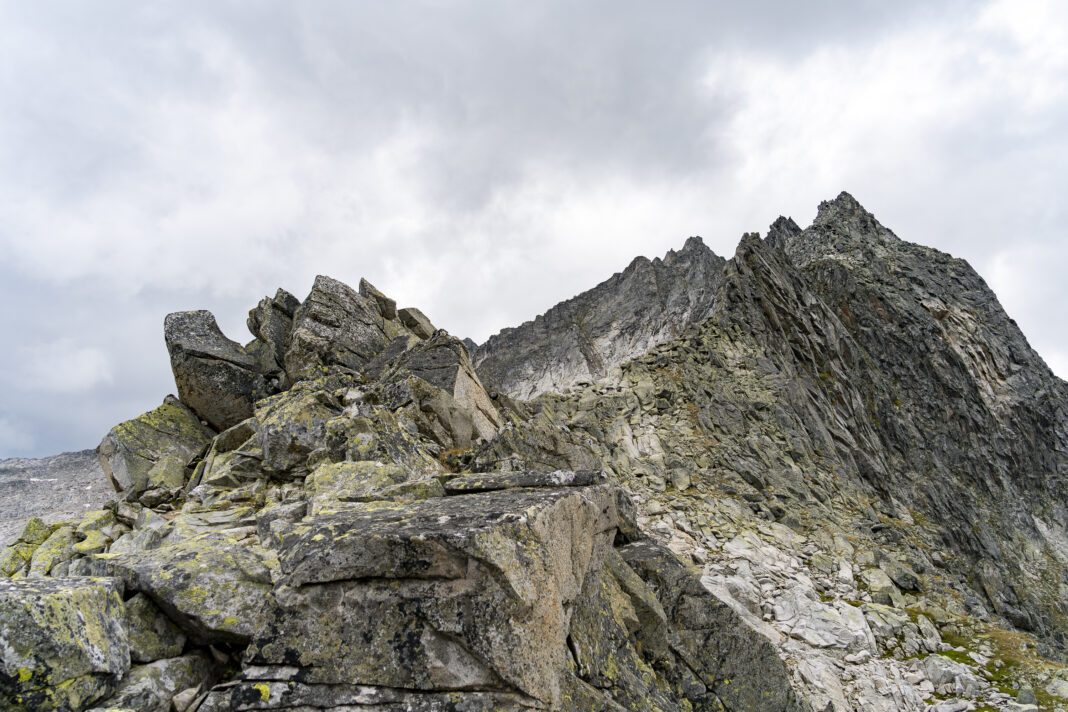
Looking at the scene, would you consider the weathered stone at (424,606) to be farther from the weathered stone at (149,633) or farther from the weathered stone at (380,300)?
the weathered stone at (380,300)

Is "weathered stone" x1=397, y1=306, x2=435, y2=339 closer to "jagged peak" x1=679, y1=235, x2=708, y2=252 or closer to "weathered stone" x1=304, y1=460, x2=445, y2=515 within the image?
"weathered stone" x1=304, y1=460, x2=445, y2=515

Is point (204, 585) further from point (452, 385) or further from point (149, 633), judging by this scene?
point (452, 385)

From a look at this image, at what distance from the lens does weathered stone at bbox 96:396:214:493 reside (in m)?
15.0

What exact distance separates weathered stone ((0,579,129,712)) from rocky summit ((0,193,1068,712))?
23mm

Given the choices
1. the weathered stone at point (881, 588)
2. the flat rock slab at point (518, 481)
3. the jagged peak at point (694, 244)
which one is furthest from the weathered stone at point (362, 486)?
the jagged peak at point (694, 244)

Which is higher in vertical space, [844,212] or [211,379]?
[844,212]

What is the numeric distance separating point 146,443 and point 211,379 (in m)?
3.03

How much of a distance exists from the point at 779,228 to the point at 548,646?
84.9 m

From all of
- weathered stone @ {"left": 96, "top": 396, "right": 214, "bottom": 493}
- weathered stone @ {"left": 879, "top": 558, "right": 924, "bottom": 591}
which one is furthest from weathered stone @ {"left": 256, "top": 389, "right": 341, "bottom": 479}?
weathered stone @ {"left": 879, "top": 558, "right": 924, "bottom": 591}

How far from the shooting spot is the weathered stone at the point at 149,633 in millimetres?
5398

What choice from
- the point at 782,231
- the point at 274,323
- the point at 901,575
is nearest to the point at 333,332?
the point at 274,323

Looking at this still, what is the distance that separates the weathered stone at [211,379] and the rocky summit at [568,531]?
92mm

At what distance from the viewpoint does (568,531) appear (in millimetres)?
7188

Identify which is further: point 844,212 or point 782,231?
point 782,231
